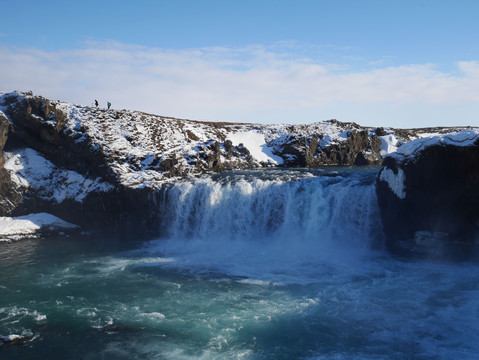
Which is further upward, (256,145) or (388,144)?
(388,144)

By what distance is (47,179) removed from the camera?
27.0 meters

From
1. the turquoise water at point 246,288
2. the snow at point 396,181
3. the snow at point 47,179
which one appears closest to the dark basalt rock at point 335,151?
the turquoise water at point 246,288

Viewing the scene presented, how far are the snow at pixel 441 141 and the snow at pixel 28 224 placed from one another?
68.4 ft

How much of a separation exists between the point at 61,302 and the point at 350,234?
47.4ft

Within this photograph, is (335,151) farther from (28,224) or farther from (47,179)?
(28,224)

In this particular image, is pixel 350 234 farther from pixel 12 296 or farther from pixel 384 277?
pixel 12 296

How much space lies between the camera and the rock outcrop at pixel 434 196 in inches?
671

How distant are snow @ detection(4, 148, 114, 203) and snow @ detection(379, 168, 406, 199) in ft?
57.0

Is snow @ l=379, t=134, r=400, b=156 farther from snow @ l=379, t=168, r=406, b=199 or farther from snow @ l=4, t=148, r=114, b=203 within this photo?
snow @ l=4, t=148, r=114, b=203

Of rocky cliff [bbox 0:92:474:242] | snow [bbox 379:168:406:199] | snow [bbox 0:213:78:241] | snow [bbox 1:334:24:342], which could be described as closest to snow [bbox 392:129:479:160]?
snow [bbox 379:168:406:199]

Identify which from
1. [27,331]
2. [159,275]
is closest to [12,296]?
[27,331]

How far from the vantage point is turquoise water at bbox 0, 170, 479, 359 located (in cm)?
1099

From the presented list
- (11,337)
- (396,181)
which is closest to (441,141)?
(396,181)

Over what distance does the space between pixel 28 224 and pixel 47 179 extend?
154 inches
